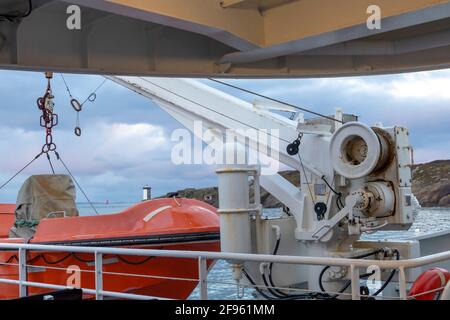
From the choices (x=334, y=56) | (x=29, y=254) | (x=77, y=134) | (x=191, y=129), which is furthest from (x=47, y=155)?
(x=334, y=56)

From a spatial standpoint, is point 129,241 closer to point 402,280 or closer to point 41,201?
point 41,201

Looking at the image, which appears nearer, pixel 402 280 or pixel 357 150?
pixel 402 280

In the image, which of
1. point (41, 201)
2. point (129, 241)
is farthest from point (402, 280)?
point (41, 201)

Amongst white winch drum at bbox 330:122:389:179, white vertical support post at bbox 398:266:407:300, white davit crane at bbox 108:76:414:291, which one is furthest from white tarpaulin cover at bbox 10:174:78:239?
white vertical support post at bbox 398:266:407:300

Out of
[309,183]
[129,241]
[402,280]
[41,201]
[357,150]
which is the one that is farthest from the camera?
[41,201]

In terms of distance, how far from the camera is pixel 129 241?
6031 mm

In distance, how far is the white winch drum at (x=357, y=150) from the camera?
17.6ft

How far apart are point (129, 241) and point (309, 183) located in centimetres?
210

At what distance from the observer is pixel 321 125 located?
20.3 ft

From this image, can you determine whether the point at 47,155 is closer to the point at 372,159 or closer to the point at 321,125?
the point at 321,125

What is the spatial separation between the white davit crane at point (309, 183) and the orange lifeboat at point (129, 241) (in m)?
0.61

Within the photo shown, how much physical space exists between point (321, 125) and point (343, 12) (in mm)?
2703

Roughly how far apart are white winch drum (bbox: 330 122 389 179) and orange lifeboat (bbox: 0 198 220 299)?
170 centimetres

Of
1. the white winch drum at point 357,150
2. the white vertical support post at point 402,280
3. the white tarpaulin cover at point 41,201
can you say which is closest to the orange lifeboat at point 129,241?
the white tarpaulin cover at point 41,201
